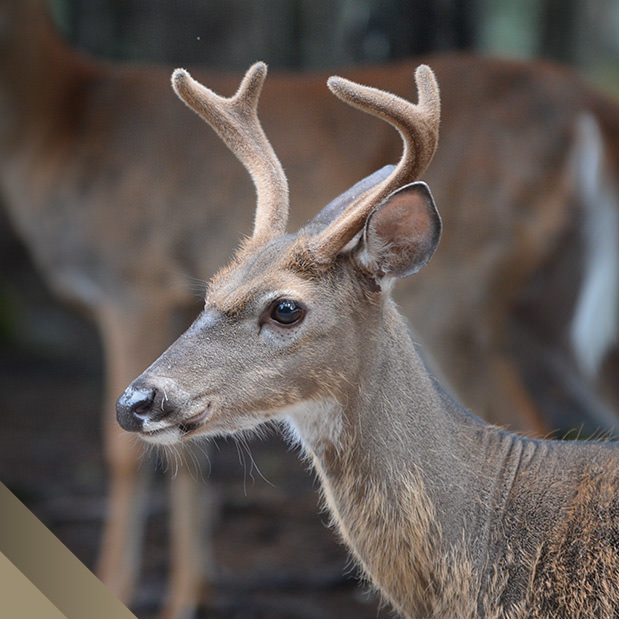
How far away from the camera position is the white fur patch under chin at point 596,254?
15.1ft

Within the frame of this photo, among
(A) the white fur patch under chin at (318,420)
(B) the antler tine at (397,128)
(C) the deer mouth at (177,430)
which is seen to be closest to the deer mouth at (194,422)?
(C) the deer mouth at (177,430)

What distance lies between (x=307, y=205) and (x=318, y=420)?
7.75 ft

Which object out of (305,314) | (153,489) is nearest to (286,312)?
(305,314)

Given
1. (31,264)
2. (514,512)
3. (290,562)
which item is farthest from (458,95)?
(31,264)

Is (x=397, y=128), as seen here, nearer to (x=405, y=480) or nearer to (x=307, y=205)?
(x=405, y=480)

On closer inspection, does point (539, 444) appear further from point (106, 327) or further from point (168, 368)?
point (106, 327)

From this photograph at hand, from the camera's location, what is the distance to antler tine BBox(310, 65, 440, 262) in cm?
236

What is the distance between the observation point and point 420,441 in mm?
2518

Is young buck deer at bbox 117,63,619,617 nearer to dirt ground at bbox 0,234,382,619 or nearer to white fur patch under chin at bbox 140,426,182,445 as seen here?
white fur patch under chin at bbox 140,426,182,445

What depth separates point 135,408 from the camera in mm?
2283

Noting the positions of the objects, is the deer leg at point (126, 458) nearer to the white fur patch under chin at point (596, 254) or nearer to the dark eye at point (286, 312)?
the white fur patch under chin at point (596, 254)

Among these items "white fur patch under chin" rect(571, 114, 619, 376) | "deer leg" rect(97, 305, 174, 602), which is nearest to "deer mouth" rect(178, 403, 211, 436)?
"deer leg" rect(97, 305, 174, 602)

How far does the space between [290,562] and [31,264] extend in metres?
4.23

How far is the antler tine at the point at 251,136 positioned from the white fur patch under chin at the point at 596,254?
7.51 feet
